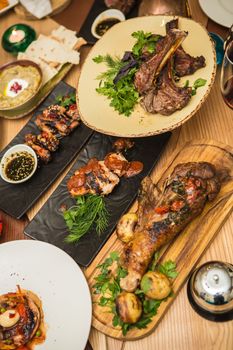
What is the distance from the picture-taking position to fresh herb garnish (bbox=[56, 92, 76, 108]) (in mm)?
2756

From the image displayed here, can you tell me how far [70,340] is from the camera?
192 centimetres

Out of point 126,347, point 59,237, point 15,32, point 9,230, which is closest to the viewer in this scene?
point 126,347

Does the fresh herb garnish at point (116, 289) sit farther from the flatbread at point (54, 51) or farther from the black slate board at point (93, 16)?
the black slate board at point (93, 16)

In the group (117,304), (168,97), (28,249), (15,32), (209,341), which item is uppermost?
(15,32)

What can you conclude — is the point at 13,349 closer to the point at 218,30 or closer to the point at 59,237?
the point at 59,237

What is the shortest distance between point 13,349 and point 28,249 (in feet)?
1.62

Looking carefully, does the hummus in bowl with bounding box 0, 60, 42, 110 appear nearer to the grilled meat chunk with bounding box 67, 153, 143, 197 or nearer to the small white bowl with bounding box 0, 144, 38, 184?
the small white bowl with bounding box 0, 144, 38, 184

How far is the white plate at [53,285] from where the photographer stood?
6.36 feet

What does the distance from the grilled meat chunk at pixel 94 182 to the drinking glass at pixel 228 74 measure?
79 centimetres

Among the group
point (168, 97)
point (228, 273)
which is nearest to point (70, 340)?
point (228, 273)

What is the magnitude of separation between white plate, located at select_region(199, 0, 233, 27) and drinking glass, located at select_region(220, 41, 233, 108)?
3.37 ft

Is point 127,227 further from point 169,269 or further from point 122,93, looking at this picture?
point 122,93

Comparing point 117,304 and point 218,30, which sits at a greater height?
point 218,30

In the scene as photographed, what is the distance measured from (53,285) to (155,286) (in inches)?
21.8
